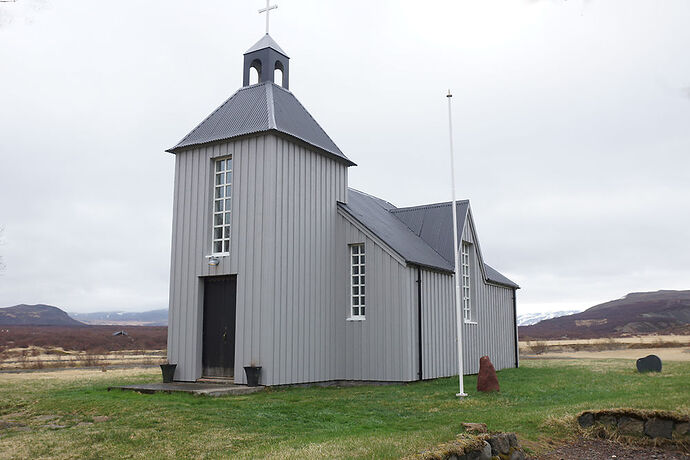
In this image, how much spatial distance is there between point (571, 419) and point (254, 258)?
953cm

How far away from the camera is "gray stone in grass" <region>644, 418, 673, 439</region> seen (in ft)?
36.0

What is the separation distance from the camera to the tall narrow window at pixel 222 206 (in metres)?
18.6

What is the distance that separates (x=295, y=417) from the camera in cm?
1226

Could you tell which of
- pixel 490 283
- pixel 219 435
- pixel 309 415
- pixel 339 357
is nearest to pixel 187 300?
pixel 339 357

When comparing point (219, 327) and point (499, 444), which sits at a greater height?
point (219, 327)

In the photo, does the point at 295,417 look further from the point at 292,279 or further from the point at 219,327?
the point at 219,327

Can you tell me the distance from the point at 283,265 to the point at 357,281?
3133mm

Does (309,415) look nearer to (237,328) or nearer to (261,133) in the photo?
(237,328)

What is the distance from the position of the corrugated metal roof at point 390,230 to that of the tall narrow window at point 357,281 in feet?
3.17

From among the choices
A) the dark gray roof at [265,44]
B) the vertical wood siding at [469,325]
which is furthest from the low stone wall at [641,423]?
the dark gray roof at [265,44]

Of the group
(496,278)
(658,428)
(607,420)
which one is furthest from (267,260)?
(496,278)

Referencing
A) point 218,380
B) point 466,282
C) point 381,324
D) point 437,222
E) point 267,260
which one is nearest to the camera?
point 267,260

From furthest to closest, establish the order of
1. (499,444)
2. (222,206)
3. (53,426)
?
1. (222,206)
2. (53,426)
3. (499,444)

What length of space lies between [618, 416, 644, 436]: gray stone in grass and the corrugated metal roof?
28.2ft
